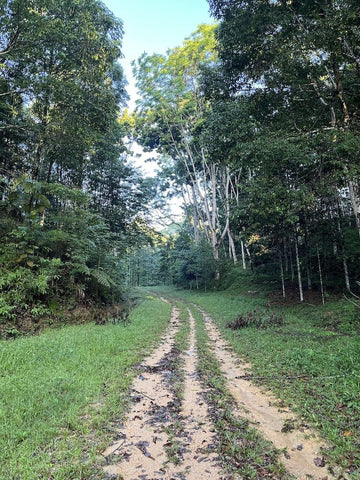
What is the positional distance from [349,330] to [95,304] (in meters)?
9.71

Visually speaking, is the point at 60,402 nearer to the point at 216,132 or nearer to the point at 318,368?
the point at 318,368

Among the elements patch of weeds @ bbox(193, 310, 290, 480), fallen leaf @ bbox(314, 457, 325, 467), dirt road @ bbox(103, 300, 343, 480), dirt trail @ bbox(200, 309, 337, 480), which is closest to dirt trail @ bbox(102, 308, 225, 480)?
dirt road @ bbox(103, 300, 343, 480)

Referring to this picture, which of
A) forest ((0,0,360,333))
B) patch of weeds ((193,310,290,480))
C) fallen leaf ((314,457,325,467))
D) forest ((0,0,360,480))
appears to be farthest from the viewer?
forest ((0,0,360,333))

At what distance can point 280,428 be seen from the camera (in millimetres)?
3590

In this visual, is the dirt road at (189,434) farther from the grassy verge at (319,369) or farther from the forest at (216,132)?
the forest at (216,132)

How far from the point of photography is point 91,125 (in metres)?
12.2

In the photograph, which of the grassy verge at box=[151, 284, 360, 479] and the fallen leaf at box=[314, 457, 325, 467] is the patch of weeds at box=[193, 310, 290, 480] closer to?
the fallen leaf at box=[314, 457, 325, 467]

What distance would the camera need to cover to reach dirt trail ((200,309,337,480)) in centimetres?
288

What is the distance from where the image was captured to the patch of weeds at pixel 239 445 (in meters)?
2.78

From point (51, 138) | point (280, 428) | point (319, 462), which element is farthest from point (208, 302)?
point (319, 462)

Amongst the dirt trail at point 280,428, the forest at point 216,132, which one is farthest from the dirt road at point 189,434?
the forest at point 216,132

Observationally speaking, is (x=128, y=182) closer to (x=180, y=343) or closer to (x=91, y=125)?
(x=91, y=125)

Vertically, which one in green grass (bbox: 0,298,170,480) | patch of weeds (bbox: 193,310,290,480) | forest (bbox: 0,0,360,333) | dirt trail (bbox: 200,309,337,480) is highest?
forest (bbox: 0,0,360,333)

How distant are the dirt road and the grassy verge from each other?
28 cm
